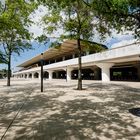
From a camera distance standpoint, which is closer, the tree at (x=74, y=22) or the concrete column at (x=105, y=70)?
the tree at (x=74, y=22)

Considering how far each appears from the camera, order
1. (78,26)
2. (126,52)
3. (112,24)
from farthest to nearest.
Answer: (126,52) → (78,26) → (112,24)

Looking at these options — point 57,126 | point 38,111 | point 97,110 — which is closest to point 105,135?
point 57,126

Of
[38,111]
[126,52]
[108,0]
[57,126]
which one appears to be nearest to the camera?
[57,126]

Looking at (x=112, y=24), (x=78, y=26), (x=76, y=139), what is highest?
(x=78, y=26)

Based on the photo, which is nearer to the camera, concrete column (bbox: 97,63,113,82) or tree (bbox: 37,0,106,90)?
tree (bbox: 37,0,106,90)

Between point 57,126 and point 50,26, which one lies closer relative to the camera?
point 57,126

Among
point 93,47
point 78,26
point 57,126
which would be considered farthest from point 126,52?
point 57,126

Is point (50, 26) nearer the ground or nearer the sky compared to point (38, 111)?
nearer the sky

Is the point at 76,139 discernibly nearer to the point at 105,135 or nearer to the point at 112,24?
the point at 105,135

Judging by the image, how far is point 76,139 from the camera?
584cm

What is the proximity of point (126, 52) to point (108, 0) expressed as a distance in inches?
711

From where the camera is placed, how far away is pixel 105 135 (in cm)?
612

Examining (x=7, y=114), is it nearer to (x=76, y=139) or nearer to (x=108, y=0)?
(x=76, y=139)

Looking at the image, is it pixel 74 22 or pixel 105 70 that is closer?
pixel 74 22
